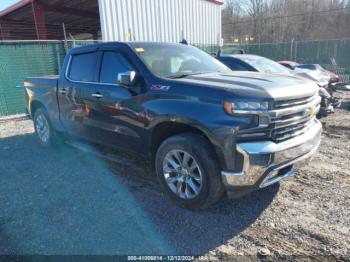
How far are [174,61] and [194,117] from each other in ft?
4.47

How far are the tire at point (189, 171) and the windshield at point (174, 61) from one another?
96 cm

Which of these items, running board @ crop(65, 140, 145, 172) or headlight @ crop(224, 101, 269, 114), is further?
running board @ crop(65, 140, 145, 172)

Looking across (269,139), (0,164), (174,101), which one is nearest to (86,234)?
(174,101)

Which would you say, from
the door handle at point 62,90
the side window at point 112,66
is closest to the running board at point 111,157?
the door handle at point 62,90

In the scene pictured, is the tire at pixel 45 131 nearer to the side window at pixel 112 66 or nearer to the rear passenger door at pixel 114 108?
the rear passenger door at pixel 114 108

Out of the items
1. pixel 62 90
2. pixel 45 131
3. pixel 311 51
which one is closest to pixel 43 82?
pixel 62 90

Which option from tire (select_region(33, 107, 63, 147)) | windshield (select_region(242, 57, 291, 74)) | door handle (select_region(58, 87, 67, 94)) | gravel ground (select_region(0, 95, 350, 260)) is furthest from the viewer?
windshield (select_region(242, 57, 291, 74))

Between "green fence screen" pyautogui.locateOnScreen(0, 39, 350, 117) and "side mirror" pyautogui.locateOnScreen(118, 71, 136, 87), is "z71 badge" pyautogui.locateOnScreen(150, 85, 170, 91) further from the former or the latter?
"green fence screen" pyautogui.locateOnScreen(0, 39, 350, 117)

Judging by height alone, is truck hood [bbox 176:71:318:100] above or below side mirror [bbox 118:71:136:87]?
below

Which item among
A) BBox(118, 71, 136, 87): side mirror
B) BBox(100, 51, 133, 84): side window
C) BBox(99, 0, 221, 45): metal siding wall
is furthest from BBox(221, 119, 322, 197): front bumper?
BBox(99, 0, 221, 45): metal siding wall

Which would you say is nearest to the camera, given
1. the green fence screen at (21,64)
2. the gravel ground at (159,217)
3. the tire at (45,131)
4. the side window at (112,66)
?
the gravel ground at (159,217)

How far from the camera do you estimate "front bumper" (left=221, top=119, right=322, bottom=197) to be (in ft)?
9.21

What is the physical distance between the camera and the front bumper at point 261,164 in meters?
2.81

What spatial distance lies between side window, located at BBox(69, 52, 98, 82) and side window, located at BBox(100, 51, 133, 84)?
24 centimetres
